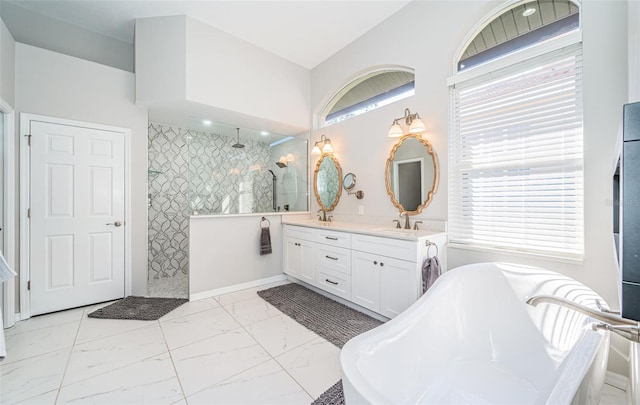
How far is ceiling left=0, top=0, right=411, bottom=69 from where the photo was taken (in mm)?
2844

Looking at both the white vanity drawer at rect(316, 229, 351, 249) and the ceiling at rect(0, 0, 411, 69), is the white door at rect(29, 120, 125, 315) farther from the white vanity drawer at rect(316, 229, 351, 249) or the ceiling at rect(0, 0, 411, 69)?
the white vanity drawer at rect(316, 229, 351, 249)

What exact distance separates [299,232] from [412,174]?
1.64 m

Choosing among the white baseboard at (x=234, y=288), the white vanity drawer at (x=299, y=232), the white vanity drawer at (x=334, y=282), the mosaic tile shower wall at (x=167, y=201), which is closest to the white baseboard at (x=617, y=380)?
the white vanity drawer at (x=334, y=282)

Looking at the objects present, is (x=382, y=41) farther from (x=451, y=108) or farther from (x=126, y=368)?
(x=126, y=368)

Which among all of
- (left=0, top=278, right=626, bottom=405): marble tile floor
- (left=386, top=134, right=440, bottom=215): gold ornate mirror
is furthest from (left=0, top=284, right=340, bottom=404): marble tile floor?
(left=386, top=134, right=440, bottom=215): gold ornate mirror

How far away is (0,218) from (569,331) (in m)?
4.58

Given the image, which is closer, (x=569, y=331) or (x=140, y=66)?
(x=569, y=331)

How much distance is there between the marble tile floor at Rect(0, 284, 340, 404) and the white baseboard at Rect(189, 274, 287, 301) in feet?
1.41

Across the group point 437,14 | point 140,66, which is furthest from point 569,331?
point 140,66

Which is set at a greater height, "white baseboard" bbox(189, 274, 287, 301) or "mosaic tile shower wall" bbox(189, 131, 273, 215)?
"mosaic tile shower wall" bbox(189, 131, 273, 215)

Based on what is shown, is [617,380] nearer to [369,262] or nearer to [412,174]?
[369,262]

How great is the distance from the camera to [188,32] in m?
2.96

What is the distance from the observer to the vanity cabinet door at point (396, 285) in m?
2.25

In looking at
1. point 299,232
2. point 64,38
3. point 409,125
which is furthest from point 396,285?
point 64,38
